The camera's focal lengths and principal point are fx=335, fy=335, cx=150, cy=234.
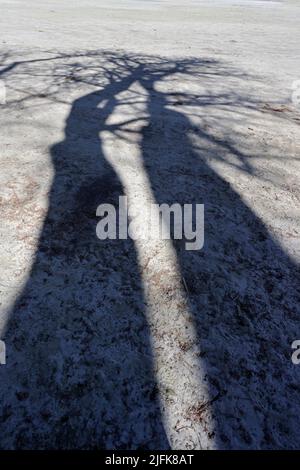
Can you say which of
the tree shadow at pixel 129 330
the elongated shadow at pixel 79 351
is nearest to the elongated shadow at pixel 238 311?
the tree shadow at pixel 129 330

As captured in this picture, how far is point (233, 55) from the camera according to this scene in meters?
8.41

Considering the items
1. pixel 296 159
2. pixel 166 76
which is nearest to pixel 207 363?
pixel 296 159

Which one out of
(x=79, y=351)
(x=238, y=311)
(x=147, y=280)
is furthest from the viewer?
(x=147, y=280)

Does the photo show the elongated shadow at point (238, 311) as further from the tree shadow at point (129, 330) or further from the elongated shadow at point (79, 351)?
the elongated shadow at point (79, 351)

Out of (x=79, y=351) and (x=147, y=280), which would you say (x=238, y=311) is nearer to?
(x=147, y=280)

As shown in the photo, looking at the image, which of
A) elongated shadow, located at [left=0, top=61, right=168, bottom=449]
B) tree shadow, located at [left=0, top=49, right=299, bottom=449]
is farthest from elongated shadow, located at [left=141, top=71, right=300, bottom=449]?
elongated shadow, located at [left=0, top=61, right=168, bottom=449]

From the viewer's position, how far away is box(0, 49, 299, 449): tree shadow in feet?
4.79

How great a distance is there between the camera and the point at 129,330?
182 centimetres

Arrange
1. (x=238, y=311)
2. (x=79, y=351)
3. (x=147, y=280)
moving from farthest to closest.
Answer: (x=147, y=280) < (x=238, y=311) < (x=79, y=351)

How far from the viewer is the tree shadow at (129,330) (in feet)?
4.79

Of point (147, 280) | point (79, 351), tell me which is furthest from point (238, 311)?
point (79, 351)

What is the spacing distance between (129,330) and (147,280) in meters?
0.39

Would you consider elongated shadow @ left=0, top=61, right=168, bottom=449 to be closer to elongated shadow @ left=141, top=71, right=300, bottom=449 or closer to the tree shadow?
the tree shadow
